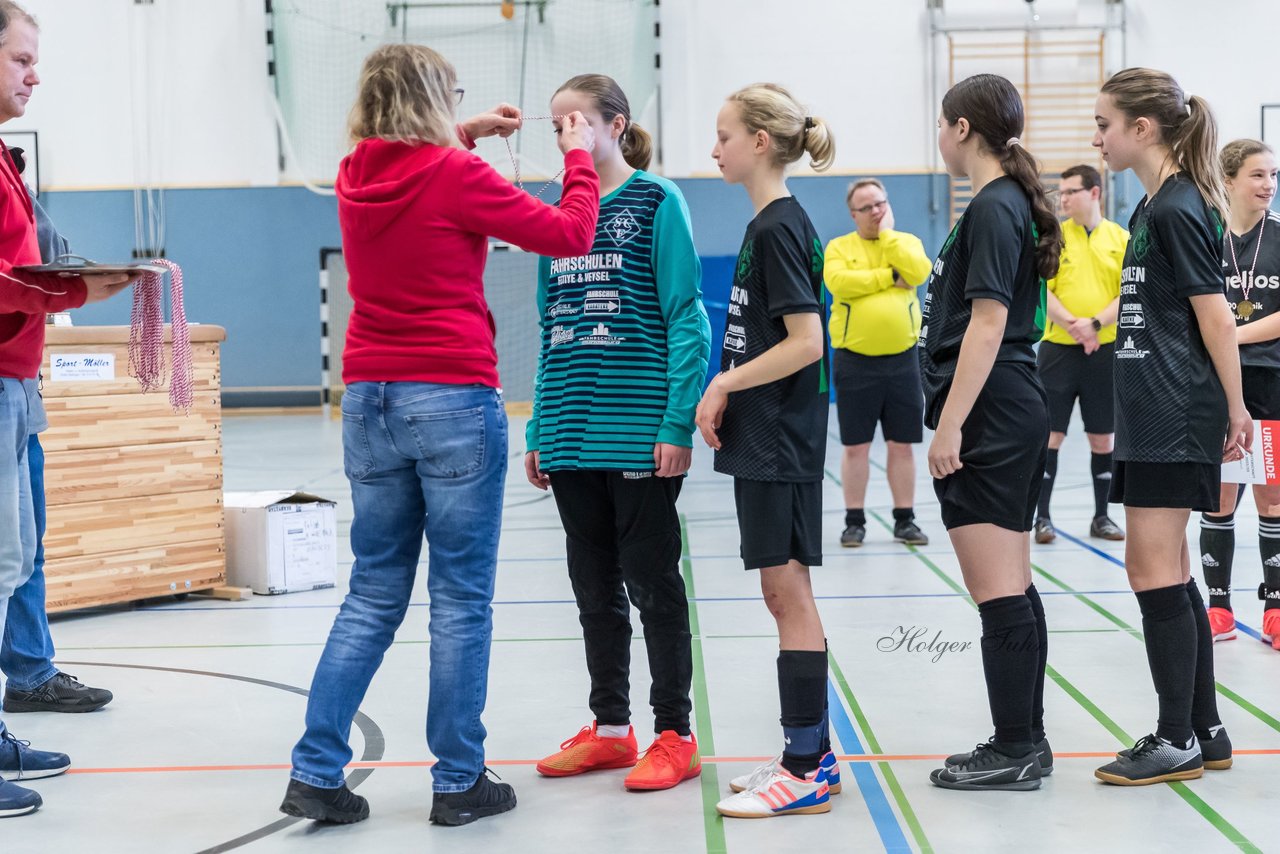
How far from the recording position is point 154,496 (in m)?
4.53

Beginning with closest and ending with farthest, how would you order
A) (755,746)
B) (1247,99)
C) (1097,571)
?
(755,746) → (1097,571) → (1247,99)

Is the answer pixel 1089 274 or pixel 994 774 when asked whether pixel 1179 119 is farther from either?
pixel 1089 274

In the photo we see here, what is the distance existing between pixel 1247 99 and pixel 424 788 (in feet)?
42.0

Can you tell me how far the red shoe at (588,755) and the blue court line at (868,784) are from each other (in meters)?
0.49

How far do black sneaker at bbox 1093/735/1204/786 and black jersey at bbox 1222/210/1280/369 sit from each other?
1.47 metres

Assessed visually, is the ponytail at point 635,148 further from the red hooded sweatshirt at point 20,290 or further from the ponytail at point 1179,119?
the red hooded sweatshirt at point 20,290

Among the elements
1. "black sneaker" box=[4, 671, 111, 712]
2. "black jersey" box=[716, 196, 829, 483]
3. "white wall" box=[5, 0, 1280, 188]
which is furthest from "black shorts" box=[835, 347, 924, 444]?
Result: "white wall" box=[5, 0, 1280, 188]

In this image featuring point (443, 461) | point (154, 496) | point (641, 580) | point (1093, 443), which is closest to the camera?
point (443, 461)

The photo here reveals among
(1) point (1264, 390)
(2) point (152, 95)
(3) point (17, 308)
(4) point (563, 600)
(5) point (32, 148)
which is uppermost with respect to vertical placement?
(2) point (152, 95)

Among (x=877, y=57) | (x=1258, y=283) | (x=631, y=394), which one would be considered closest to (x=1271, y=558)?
(x=1258, y=283)

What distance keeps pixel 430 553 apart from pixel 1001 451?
114cm

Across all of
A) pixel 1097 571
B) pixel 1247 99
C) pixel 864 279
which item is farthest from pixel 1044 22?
pixel 1097 571

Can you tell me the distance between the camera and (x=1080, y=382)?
5414 millimetres

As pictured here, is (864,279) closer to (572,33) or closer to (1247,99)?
(572,33)
